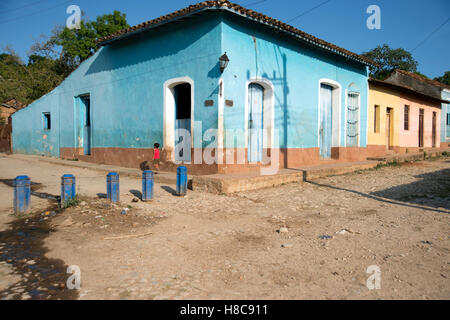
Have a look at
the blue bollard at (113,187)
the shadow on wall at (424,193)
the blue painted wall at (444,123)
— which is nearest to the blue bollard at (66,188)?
the blue bollard at (113,187)

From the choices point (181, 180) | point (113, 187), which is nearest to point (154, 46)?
point (181, 180)

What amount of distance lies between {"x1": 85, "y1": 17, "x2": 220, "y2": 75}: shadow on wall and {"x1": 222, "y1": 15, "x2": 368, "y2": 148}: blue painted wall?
1.01 metres

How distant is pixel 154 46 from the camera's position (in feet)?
32.2

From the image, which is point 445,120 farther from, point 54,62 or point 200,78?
point 54,62

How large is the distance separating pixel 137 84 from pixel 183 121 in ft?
7.87

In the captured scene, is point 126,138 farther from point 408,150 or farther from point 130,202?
point 408,150

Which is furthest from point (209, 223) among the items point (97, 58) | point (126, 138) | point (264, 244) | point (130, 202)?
point (97, 58)

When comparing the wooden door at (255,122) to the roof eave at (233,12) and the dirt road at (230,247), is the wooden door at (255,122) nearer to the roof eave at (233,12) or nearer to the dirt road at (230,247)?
the roof eave at (233,12)

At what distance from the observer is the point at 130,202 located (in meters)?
5.84

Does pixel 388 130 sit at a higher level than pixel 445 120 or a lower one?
lower

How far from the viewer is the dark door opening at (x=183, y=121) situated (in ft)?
30.7

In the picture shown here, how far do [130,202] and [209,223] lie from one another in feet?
6.35

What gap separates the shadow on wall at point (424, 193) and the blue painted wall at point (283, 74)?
367cm

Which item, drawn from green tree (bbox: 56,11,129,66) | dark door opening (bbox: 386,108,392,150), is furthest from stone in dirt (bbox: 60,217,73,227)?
green tree (bbox: 56,11,129,66)
